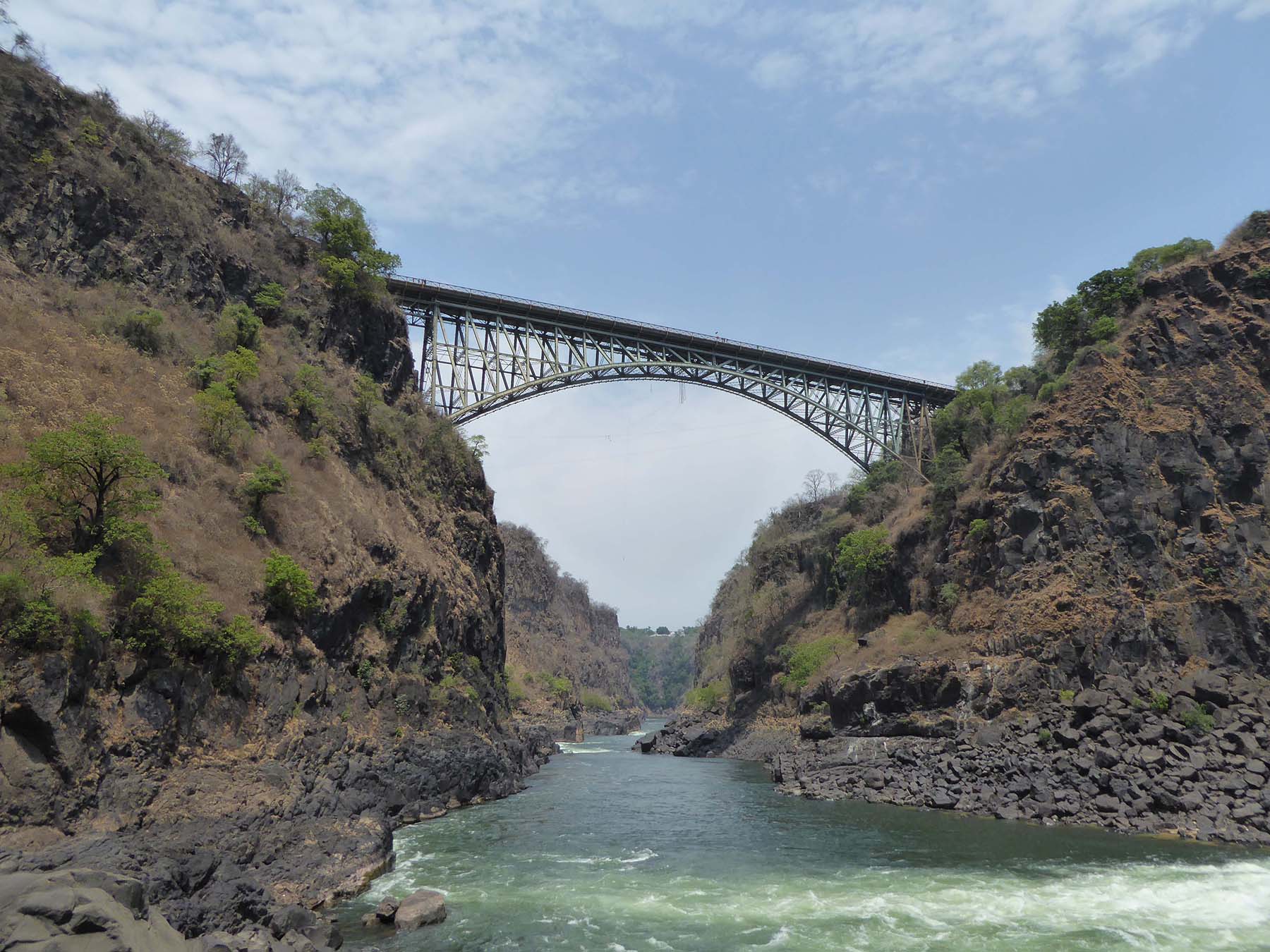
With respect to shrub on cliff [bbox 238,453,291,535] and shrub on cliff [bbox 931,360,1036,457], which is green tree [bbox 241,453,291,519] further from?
shrub on cliff [bbox 931,360,1036,457]

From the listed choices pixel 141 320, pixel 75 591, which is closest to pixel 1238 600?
pixel 75 591

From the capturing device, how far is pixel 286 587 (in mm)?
20875

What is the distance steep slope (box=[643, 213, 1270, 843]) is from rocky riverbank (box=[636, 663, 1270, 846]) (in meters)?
0.08

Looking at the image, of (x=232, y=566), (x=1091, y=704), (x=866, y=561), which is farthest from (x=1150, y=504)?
(x=232, y=566)

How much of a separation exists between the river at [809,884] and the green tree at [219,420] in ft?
43.2

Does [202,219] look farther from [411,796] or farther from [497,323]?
[411,796]

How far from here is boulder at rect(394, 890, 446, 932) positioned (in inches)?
547

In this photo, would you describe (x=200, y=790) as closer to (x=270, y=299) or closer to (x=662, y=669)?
(x=270, y=299)

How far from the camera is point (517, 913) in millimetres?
14867

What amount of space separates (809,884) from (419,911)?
8665mm

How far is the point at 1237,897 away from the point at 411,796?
20865 mm

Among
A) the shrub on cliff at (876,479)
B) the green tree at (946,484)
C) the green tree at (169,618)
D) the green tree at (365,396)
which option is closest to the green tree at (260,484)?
the green tree at (169,618)

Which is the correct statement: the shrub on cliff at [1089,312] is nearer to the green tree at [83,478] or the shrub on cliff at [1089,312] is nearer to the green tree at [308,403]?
the green tree at [308,403]

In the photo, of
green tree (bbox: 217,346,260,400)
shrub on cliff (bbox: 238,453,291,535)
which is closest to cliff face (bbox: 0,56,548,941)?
shrub on cliff (bbox: 238,453,291,535)
